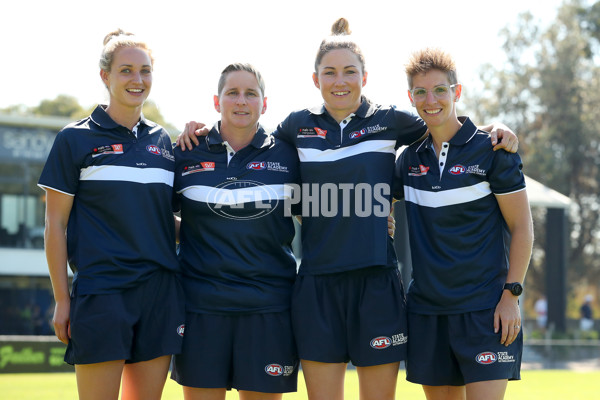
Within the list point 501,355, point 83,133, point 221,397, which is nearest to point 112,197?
point 83,133

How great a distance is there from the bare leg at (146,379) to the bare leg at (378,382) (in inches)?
48.8

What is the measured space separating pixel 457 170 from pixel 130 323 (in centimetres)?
223

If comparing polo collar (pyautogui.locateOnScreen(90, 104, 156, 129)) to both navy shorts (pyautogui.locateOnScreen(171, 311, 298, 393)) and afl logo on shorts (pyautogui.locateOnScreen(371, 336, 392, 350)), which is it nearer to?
navy shorts (pyautogui.locateOnScreen(171, 311, 298, 393))

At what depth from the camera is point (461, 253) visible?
429cm

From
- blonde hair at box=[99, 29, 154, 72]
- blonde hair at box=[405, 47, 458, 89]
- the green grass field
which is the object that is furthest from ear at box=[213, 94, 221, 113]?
the green grass field

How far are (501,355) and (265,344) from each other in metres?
1.47

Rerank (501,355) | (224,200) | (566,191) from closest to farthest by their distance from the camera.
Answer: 1. (501,355)
2. (224,200)
3. (566,191)

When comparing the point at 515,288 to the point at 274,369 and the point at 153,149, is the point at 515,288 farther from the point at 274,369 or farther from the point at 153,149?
the point at 153,149

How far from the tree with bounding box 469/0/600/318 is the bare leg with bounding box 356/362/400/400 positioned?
3098cm

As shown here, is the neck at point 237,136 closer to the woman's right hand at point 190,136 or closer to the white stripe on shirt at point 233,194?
the woman's right hand at point 190,136

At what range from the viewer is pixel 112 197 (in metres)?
4.20

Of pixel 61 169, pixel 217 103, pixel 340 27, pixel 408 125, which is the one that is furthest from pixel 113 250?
pixel 340 27

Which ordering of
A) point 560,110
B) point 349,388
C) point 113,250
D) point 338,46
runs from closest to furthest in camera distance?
point 113,250 → point 338,46 → point 349,388 → point 560,110

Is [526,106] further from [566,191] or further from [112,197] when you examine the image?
[112,197]
